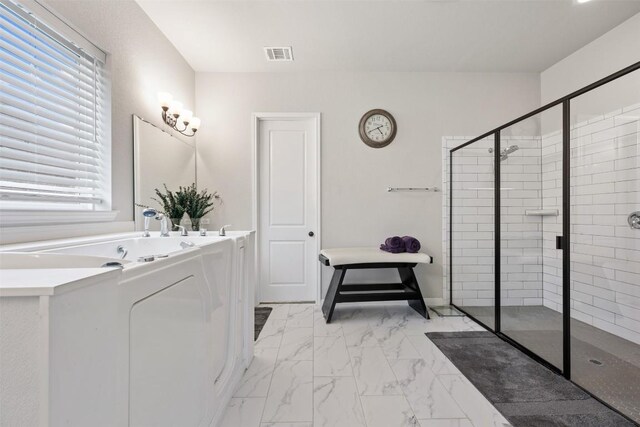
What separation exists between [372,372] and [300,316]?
43.0 inches

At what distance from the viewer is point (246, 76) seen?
302 centimetres

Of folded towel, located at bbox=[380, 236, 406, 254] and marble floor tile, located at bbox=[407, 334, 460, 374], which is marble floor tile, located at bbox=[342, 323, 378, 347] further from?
folded towel, located at bbox=[380, 236, 406, 254]

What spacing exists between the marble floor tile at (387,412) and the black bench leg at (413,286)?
1.24 meters

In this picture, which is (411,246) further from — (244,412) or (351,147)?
(244,412)

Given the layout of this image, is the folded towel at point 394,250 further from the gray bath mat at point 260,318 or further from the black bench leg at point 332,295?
the gray bath mat at point 260,318

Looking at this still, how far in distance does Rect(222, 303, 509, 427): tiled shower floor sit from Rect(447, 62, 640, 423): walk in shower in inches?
21.9

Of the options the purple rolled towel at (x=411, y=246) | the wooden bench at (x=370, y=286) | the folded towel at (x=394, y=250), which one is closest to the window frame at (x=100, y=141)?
the wooden bench at (x=370, y=286)

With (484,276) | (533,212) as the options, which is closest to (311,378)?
(484,276)

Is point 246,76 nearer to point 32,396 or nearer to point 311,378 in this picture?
point 311,378

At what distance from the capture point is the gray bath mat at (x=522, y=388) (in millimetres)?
1358

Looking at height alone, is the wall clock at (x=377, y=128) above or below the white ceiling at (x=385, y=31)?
below

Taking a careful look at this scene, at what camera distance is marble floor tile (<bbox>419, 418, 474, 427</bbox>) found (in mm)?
1336

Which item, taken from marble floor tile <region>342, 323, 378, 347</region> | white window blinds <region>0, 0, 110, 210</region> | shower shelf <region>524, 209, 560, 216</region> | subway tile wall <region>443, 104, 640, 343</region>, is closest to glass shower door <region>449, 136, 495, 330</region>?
subway tile wall <region>443, 104, 640, 343</region>

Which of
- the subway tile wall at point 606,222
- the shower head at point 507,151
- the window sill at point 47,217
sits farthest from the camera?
the shower head at point 507,151
